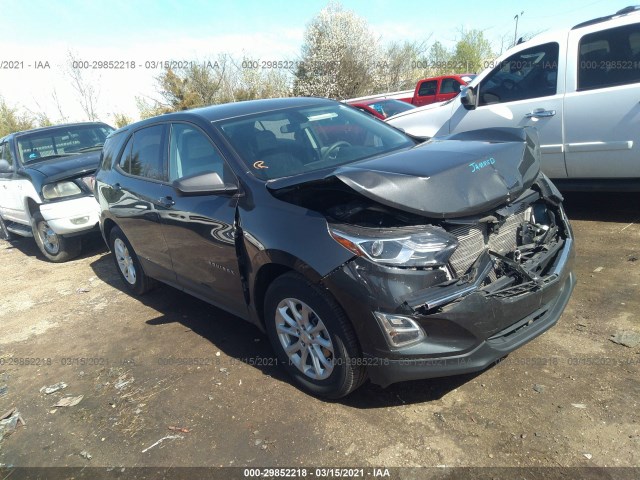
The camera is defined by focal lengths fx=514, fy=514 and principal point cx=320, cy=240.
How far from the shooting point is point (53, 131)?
27.1 ft

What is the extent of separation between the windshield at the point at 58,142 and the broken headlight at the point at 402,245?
22.6 feet

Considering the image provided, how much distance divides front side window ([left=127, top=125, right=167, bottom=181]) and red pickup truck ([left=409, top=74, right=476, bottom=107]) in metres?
13.6

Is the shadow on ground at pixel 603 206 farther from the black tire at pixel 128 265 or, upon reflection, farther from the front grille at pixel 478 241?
the black tire at pixel 128 265

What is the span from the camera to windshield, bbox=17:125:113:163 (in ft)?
26.1

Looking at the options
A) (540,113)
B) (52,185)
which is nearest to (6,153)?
(52,185)

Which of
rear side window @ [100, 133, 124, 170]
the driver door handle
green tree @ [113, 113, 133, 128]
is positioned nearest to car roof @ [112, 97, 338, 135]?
rear side window @ [100, 133, 124, 170]

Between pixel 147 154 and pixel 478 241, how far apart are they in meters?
3.07

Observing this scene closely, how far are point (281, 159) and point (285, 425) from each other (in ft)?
5.75

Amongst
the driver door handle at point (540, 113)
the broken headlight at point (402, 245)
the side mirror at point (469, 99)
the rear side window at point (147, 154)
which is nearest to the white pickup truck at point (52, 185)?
the rear side window at point (147, 154)

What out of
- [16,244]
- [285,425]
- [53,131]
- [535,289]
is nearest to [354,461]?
[285,425]

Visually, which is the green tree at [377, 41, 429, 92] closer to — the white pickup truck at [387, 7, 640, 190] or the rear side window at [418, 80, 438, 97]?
the rear side window at [418, 80, 438, 97]

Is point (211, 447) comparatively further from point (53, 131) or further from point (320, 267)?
point (53, 131)

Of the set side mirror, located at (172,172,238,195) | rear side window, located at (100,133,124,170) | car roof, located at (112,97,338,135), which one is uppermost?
car roof, located at (112,97,338,135)

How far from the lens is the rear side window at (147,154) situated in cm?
436
